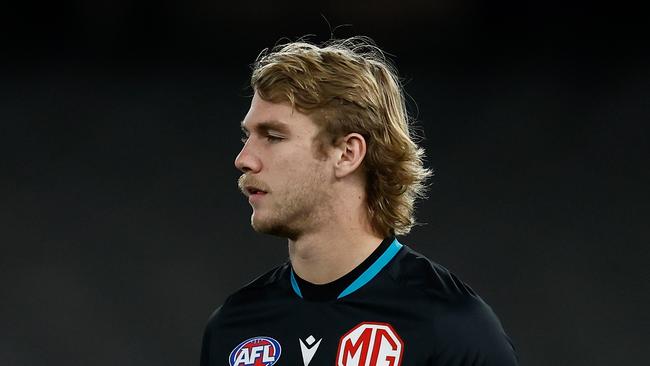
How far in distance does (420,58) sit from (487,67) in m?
0.29

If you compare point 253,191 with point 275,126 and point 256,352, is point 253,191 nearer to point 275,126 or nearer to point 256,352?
point 275,126

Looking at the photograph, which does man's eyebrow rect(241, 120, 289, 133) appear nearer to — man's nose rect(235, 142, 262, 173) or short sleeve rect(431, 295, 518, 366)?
man's nose rect(235, 142, 262, 173)

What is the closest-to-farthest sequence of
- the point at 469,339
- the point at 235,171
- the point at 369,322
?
the point at 469,339 < the point at 369,322 < the point at 235,171

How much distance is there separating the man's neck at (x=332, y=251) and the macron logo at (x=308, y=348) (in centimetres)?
11

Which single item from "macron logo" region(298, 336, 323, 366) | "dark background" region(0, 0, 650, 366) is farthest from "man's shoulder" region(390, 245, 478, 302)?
"dark background" region(0, 0, 650, 366)

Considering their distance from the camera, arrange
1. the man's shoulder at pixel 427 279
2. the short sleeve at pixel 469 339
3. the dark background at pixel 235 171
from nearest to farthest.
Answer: the short sleeve at pixel 469 339
the man's shoulder at pixel 427 279
the dark background at pixel 235 171

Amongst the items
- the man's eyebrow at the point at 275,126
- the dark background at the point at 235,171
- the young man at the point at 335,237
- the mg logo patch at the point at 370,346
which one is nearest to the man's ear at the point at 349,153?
the young man at the point at 335,237

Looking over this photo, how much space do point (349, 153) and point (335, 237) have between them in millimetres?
161

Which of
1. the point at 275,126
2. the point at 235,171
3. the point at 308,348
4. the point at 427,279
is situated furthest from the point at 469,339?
the point at 235,171

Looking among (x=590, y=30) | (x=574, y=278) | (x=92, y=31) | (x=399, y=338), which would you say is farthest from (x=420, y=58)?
(x=399, y=338)

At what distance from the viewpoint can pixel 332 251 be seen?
1751mm

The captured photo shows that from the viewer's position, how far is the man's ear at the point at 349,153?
1767 millimetres

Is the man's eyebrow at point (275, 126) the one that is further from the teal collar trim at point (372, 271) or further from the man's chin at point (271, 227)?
the teal collar trim at point (372, 271)

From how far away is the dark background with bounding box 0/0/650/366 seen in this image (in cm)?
396
